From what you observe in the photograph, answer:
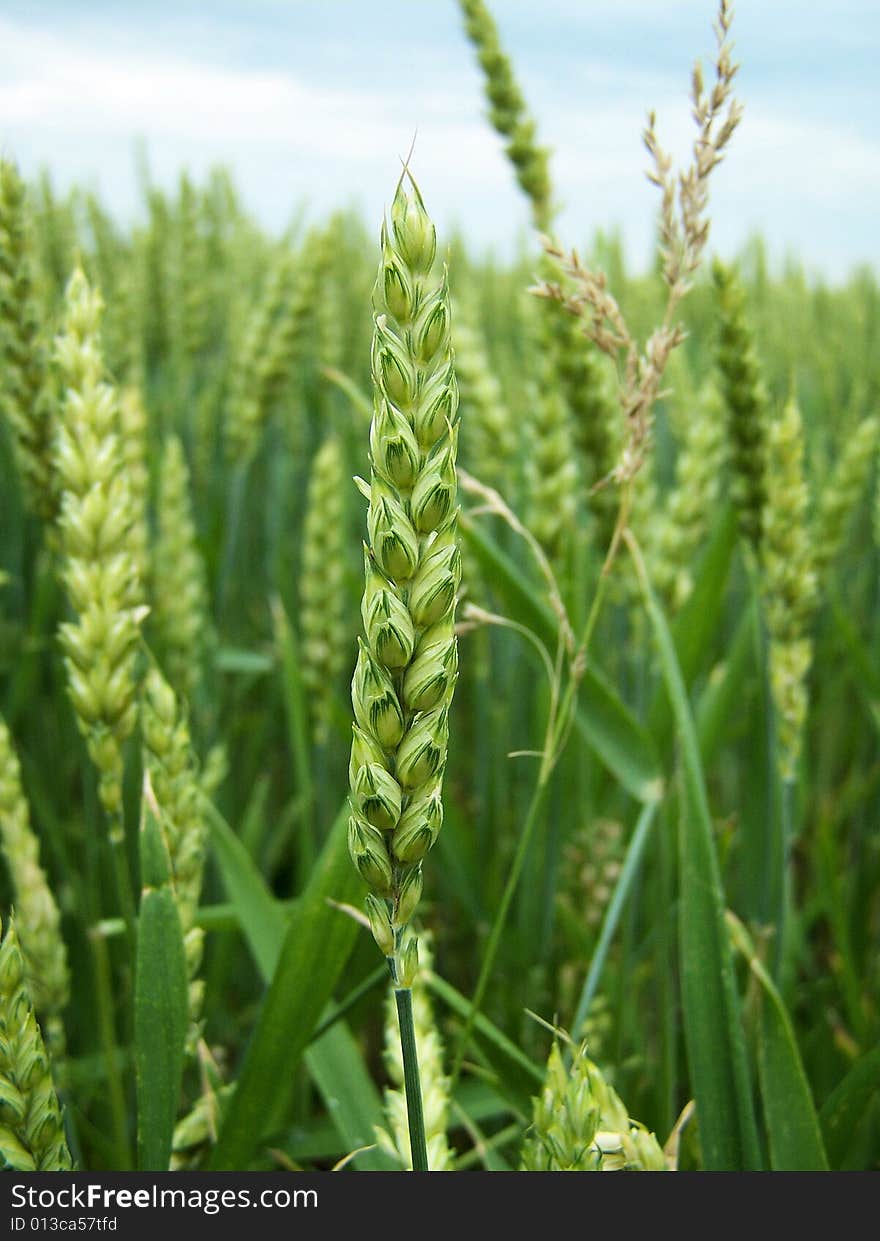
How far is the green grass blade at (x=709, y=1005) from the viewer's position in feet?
2.50

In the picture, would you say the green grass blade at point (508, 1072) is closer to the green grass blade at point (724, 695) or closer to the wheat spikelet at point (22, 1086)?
the wheat spikelet at point (22, 1086)

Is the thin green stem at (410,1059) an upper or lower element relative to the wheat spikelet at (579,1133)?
upper

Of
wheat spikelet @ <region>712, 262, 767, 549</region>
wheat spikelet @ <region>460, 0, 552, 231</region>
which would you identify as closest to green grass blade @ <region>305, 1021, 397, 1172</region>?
wheat spikelet @ <region>712, 262, 767, 549</region>

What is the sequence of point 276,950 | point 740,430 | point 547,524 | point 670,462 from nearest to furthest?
point 276,950 → point 740,430 → point 547,524 → point 670,462

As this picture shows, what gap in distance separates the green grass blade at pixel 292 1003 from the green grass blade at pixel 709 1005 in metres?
0.25

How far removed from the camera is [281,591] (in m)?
1.99

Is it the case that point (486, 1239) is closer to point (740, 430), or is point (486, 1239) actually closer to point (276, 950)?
point (276, 950)

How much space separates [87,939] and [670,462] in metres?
1.95

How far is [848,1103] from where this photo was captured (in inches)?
32.4

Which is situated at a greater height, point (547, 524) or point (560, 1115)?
point (547, 524)

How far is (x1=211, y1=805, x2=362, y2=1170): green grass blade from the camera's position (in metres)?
0.78

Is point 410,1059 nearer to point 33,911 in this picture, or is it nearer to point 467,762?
point 33,911

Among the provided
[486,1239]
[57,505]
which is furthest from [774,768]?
[57,505]

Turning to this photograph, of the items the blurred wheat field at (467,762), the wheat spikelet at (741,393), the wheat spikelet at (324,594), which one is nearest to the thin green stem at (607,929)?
the blurred wheat field at (467,762)
